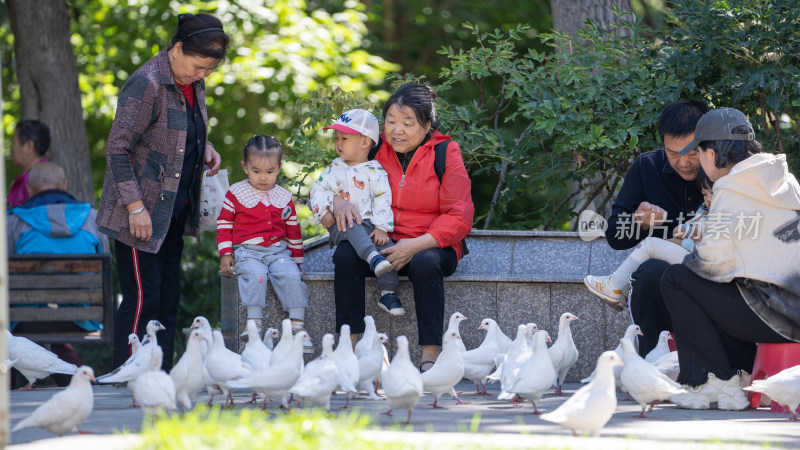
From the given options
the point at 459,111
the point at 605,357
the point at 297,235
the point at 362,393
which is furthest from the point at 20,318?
the point at 605,357

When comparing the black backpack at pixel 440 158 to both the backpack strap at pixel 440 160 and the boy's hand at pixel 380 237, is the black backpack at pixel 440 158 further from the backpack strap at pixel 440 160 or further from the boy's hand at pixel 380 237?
the boy's hand at pixel 380 237

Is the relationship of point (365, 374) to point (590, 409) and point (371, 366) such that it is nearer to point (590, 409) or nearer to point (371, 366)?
point (371, 366)

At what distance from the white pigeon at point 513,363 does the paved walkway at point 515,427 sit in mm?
92

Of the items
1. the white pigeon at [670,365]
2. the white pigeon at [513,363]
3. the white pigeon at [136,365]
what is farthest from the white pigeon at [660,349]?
the white pigeon at [136,365]

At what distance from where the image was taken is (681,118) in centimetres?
665

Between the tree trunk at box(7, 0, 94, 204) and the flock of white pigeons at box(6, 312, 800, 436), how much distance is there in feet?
16.3

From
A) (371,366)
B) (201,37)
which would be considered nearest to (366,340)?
(371,366)

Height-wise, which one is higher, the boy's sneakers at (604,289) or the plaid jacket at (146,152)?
the plaid jacket at (146,152)

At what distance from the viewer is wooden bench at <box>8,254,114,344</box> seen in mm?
8422

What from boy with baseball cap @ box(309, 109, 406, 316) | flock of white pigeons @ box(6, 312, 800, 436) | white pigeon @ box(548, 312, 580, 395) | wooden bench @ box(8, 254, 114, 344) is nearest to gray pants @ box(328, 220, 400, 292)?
boy with baseball cap @ box(309, 109, 406, 316)

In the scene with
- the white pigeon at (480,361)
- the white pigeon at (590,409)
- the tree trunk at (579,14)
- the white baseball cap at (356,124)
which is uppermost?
the tree trunk at (579,14)

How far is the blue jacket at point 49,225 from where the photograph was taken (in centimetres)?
880

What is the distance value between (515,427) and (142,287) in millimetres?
2578

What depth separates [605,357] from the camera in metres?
4.80
